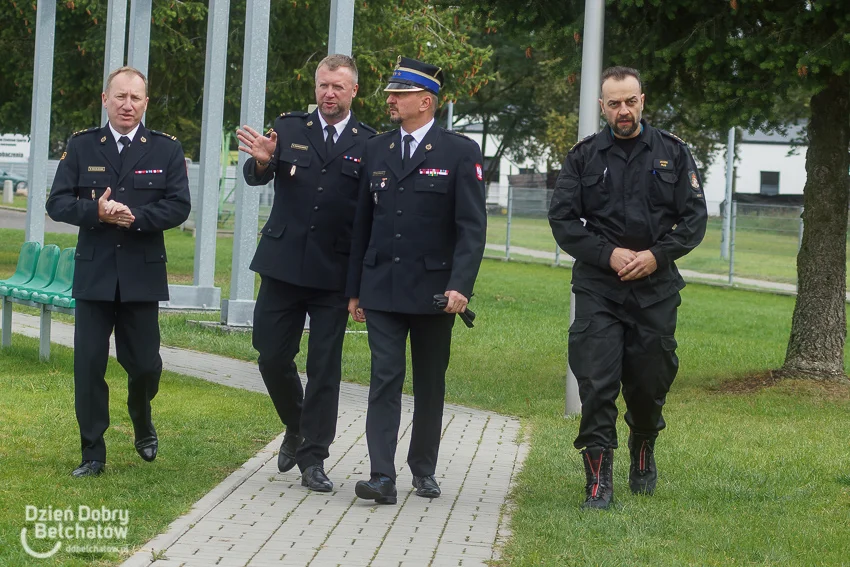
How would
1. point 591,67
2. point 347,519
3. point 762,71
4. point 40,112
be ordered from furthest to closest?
point 40,112
point 762,71
point 591,67
point 347,519

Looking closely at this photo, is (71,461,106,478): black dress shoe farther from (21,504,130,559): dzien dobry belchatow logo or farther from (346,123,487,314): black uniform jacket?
(346,123,487,314): black uniform jacket

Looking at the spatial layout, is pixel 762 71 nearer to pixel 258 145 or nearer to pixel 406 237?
pixel 406 237

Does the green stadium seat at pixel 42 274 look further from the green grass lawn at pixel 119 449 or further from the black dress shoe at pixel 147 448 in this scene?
the black dress shoe at pixel 147 448

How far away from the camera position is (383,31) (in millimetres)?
25031

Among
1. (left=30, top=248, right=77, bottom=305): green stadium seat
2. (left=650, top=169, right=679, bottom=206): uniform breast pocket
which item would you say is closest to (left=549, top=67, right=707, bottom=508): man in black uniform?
(left=650, top=169, right=679, bottom=206): uniform breast pocket

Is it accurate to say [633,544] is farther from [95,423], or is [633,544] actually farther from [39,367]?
[39,367]

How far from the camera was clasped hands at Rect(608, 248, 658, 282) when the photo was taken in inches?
255

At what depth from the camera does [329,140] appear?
22.9 ft

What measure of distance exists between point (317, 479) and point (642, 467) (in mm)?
1673

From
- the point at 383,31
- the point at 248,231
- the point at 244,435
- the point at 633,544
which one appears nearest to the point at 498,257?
the point at 383,31

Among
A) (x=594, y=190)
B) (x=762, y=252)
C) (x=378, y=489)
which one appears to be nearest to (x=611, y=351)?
(x=594, y=190)

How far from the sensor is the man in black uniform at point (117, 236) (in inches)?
275

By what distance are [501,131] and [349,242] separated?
206 ft

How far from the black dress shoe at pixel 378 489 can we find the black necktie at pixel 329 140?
5.39ft
